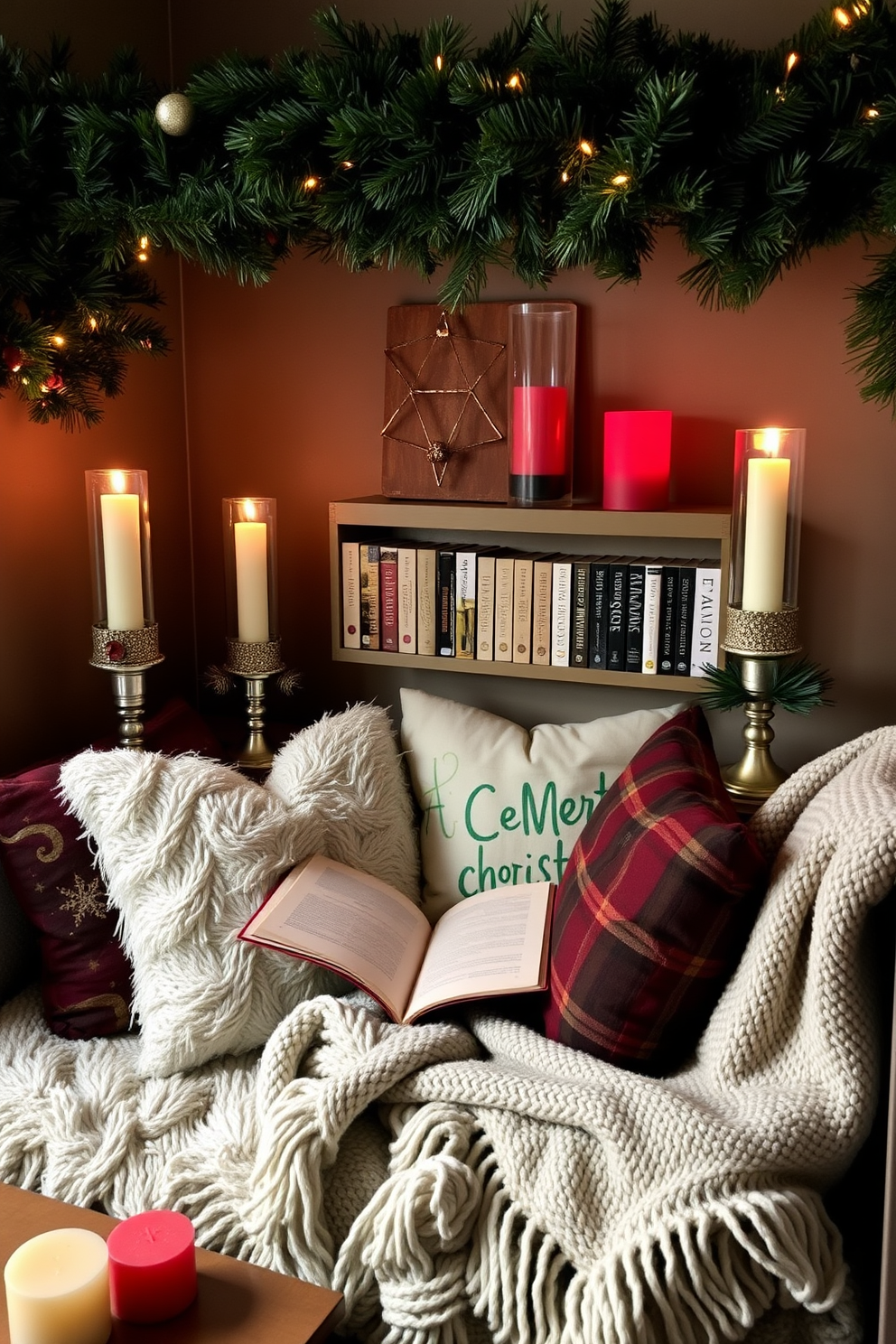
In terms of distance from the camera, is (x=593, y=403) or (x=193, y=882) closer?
(x=193, y=882)

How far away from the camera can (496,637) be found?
1.78m

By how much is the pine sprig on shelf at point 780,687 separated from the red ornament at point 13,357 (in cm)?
105

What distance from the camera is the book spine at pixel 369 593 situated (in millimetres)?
1832

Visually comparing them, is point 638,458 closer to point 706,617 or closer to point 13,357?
point 706,617

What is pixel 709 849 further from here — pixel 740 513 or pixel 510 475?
pixel 510 475

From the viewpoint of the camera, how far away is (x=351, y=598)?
1861 mm

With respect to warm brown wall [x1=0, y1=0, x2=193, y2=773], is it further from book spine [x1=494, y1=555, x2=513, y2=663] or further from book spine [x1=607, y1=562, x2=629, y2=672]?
book spine [x1=607, y1=562, x2=629, y2=672]

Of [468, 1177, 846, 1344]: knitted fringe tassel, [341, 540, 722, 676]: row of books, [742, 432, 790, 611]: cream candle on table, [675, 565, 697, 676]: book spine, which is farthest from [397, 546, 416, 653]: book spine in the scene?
[468, 1177, 846, 1344]: knitted fringe tassel

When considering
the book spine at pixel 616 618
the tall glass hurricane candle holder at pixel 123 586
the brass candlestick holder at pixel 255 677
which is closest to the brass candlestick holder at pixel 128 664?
the tall glass hurricane candle holder at pixel 123 586

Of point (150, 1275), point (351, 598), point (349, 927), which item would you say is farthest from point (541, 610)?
point (150, 1275)

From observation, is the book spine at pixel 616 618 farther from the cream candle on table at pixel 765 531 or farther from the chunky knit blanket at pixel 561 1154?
the chunky knit blanket at pixel 561 1154

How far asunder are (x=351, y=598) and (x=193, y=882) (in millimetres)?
622

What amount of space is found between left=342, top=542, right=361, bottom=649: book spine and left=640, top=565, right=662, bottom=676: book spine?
480mm

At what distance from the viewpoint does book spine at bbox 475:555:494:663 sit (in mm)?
1763
